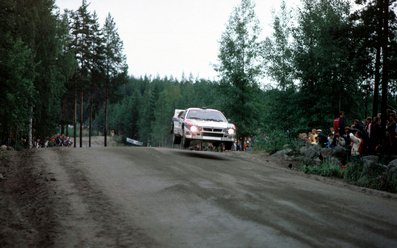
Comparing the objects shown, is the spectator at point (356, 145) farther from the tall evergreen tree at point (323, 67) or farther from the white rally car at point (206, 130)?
the tall evergreen tree at point (323, 67)

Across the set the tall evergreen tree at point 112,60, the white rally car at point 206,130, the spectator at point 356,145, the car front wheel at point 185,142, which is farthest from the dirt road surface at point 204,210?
the tall evergreen tree at point 112,60

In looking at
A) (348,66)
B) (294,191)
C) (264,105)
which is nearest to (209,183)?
(294,191)

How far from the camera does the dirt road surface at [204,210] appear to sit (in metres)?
5.38

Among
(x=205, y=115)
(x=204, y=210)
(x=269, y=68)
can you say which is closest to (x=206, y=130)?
(x=205, y=115)

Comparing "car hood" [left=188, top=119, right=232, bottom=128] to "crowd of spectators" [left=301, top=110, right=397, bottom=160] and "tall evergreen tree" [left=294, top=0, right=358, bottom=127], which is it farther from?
"tall evergreen tree" [left=294, top=0, right=358, bottom=127]

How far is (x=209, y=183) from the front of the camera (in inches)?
368

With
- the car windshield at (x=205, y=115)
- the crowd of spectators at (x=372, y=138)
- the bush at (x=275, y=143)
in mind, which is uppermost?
the car windshield at (x=205, y=115)

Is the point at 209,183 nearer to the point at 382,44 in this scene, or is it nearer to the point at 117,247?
the point at 117,247

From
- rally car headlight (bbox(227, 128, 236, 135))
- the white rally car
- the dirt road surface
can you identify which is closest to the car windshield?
the white rally car

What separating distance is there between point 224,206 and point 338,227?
1948mm

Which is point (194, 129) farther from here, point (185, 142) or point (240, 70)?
point (240, 70)

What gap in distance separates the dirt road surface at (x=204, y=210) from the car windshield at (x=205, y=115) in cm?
629

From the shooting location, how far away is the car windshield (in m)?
17.5

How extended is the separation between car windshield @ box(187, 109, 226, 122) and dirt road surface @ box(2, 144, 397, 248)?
6289mm
